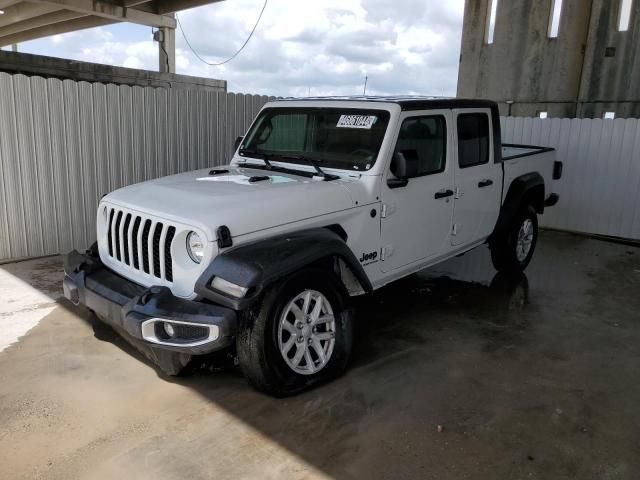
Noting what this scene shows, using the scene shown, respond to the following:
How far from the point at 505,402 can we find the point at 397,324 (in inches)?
56.0

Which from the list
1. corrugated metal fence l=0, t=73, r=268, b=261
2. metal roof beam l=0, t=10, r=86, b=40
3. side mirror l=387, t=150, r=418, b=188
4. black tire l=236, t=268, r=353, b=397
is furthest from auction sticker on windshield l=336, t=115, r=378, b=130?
metal roof beam l=0, t=10, r=86, b=40

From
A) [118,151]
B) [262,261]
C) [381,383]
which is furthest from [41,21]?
[381,383]

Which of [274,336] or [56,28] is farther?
[56,28]

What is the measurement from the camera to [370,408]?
339 centimetres

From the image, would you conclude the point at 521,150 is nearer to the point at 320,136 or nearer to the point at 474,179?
the point at 474,179

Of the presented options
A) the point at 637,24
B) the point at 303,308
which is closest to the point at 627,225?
the point at 303,308

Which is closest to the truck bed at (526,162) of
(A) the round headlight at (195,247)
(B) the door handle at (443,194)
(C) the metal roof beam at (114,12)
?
(B) the door handle at (443,194)

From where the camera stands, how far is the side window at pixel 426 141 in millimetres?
4305

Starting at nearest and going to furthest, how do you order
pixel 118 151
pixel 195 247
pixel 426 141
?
1. pixel 195 247
2. pixel 426 141
3. pixel 118 151

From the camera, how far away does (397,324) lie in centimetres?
481

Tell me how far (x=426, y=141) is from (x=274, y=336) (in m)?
2.24

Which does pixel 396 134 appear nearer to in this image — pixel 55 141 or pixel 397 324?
pixel 397 324

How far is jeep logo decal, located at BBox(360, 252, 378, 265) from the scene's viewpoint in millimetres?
4055

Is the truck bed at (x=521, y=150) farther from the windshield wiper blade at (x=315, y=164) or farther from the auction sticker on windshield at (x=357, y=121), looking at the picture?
the windshield wiper blade at (x=315, y=164)
